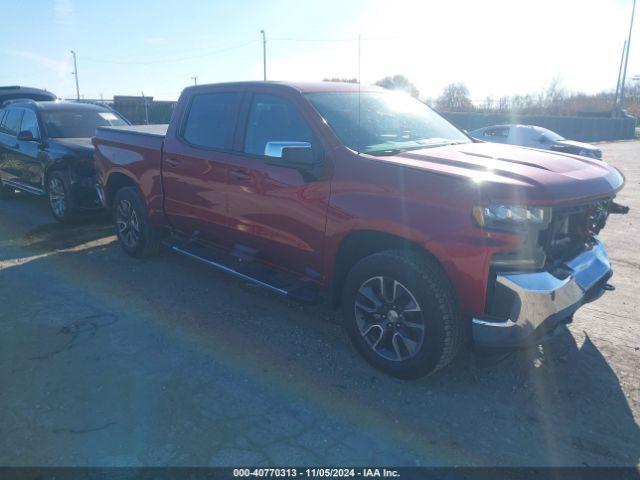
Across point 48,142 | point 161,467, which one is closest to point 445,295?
point 161,467

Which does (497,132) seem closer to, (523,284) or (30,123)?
(30,123)

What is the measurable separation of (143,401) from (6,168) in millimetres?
7815

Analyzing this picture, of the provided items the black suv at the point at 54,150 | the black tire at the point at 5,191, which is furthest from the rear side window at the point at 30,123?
the black tire at the point at 5,191

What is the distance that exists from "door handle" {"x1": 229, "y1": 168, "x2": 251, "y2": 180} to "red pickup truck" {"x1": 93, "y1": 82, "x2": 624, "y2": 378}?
0.01m

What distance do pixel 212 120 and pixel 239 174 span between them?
32.9 inches

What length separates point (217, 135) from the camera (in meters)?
4.84

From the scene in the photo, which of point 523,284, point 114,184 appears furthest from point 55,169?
point 523,284

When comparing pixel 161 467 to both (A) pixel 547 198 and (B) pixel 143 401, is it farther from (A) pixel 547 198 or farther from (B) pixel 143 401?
(A) pixel 547 198

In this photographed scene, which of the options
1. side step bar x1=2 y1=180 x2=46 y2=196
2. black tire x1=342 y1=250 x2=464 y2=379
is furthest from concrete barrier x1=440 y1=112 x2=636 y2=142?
black tire x1=342 y1=250 x2=464 y2=379

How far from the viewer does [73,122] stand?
334 inches

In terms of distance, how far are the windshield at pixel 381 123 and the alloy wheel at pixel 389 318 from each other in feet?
3.33

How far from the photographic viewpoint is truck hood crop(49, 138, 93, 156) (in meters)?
7.51

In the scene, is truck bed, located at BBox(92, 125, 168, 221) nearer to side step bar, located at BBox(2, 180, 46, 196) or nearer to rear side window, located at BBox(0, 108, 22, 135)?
side step bar, located at BBox(2, 180, 46, 196)

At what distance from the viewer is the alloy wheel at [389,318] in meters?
3.43
